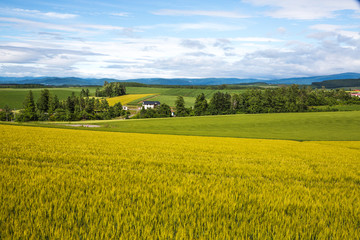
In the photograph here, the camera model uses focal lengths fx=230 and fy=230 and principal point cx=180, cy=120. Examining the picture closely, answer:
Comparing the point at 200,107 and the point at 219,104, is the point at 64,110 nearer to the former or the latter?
the point at 200,107

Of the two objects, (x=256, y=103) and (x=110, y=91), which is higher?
(x=110, y=91)

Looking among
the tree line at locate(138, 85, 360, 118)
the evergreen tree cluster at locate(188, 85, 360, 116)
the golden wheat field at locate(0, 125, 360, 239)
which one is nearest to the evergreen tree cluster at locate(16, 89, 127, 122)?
the tree line at locate(138, 85, 360, 118)

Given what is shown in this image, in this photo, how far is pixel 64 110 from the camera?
3745 inches

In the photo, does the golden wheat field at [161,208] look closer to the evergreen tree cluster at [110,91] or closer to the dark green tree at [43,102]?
the dark green tree at [43,102]

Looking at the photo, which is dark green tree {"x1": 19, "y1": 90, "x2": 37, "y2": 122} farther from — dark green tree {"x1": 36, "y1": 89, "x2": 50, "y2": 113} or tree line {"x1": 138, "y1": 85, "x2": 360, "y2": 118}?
tree line {"x1": 138, "y1": 85, "x2": 360, "y2": 118}

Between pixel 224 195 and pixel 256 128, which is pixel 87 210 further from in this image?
pixel 256 128

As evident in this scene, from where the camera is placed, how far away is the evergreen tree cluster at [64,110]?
89.9 metres

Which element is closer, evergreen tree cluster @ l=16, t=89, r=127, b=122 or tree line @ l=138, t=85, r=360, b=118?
evergreen tree cluster @ l=16, t=89, r=127, b=122

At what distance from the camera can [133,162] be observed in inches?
364

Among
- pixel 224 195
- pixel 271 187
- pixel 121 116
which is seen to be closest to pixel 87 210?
pixel 224 195

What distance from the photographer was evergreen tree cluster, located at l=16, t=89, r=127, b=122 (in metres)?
89.9

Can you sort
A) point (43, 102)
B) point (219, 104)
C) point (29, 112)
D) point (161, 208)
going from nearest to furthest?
1. point (161, 208)
2. point (29, 112)
3. point (219, 104)
4. point (43, 102)

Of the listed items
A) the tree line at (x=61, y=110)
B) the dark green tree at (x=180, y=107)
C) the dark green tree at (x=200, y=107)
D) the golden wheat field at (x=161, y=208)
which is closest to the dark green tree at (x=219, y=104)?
the dark green tree at (x=200, y=107)

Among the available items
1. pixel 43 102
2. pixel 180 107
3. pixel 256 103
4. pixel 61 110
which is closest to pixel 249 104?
pixel 256 103
